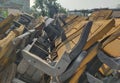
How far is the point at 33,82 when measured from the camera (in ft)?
11.0

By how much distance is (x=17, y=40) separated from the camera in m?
3.50

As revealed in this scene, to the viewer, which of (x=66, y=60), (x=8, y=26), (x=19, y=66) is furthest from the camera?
(x=8, y=26)

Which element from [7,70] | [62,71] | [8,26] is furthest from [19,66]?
[8,26]

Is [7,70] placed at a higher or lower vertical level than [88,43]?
lower

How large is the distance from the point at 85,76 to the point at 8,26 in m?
3.69

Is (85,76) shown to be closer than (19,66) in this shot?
Yes

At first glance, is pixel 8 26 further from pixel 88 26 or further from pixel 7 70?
pixel 88 26

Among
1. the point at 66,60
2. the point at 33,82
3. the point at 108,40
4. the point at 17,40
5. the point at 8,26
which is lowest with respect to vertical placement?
the point at 8,26

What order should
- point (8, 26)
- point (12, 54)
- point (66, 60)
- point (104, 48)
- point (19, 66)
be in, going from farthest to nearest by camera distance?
1. point (8, 26)
2. point (12, 54)
3. point (19, 66)
4. point (104, 48)
5. point (66, 60)

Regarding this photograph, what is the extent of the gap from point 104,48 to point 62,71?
1.72 feet

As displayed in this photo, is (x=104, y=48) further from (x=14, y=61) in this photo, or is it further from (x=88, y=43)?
(x=14, y=61)

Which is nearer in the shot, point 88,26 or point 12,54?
point 88,26

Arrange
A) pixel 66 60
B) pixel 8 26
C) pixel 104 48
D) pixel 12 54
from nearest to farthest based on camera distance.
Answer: pixel 66 60 < pixel 104 48 < pixel 12 54 < pixel 8 26

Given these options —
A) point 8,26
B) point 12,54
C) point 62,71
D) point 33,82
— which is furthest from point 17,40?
point 8,26
